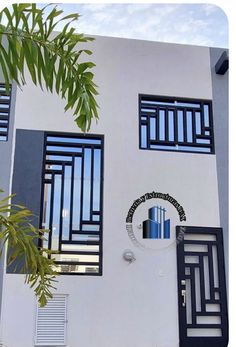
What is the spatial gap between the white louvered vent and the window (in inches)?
108

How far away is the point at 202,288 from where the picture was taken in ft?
21.5

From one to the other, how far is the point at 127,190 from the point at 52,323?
225 cm

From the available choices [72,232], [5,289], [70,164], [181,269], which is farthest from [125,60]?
[5,289]

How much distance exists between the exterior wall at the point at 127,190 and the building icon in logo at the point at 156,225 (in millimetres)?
134

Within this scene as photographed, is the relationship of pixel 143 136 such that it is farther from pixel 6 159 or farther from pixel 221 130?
pixel 6 159

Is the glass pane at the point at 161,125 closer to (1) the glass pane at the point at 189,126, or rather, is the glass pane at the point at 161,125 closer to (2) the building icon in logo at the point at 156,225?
(1) the glass pane at the point at 189,126

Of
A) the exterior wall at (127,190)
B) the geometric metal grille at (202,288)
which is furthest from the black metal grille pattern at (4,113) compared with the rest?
the geometric metal grille at (202,288)

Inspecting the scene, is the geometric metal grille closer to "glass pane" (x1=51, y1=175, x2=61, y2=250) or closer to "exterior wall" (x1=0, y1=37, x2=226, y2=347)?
"exterior wall" (x1=0, y1=37, x2=226, y2=347)

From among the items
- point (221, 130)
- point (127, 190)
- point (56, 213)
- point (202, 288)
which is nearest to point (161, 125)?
point (221, 130)

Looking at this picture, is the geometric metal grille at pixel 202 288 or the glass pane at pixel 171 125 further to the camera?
the glass pane at pixel 171 125

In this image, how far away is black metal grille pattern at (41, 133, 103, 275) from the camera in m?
6.43

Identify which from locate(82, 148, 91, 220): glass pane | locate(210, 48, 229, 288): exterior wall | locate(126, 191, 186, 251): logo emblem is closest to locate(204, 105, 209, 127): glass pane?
locate(210, 48, 229, 288): exterior wall

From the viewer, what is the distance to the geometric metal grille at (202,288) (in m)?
6.41

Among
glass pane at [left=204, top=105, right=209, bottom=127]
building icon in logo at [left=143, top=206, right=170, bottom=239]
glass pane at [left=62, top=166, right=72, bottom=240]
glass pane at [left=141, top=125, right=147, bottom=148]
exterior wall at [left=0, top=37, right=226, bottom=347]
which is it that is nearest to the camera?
exterior wall at [left=0, top=37, right=226, bottom=347]
